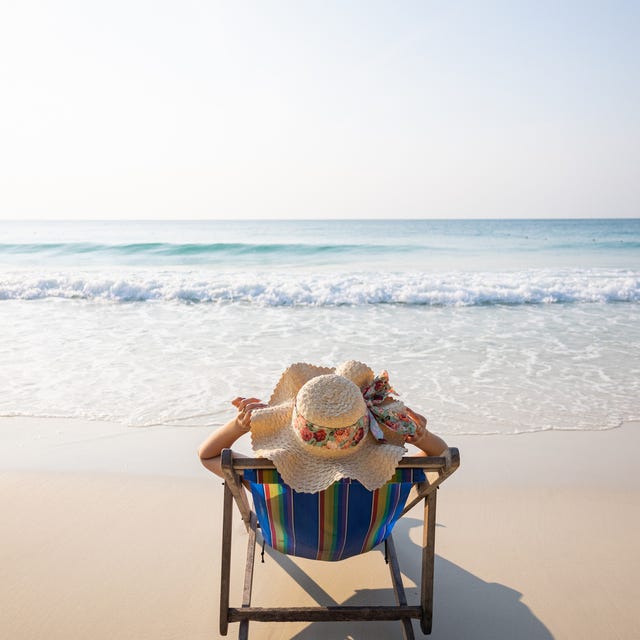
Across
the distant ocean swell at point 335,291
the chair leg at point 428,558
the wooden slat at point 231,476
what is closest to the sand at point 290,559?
the chair leg at point 428,558

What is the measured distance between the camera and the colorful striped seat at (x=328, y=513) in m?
1.88

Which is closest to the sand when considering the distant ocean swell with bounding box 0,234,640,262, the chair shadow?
the chair shadow

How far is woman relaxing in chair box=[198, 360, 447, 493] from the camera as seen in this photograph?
1809 mm

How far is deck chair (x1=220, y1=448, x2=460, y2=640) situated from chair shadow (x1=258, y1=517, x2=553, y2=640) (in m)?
0.25

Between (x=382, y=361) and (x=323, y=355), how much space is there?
724 millimetres

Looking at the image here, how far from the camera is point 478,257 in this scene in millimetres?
21531

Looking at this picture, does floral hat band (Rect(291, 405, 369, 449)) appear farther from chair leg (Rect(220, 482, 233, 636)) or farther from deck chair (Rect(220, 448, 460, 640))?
chair leg (Rect(220, 482, 233, 636))

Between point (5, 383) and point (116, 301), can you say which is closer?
point (5, 383)

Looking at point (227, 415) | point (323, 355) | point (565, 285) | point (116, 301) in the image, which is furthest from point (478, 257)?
point (227, 415)

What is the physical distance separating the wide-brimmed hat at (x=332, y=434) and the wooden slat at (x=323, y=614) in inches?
23.0

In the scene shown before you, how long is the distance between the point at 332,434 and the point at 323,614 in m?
0.74

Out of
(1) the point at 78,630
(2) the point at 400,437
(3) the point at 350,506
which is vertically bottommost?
(1) the point at 78,630

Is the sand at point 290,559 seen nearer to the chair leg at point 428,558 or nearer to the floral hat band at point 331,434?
the chair leg at point 428,558

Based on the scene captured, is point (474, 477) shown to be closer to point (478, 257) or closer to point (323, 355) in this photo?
point (323, 355)
